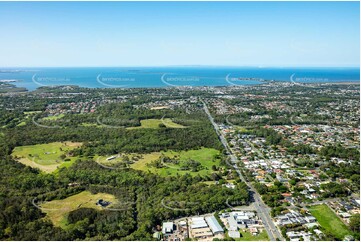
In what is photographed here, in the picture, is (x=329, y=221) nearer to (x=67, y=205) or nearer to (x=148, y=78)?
(x=67, y=205)

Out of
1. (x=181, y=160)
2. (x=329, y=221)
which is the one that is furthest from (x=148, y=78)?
(x=329, y=221)

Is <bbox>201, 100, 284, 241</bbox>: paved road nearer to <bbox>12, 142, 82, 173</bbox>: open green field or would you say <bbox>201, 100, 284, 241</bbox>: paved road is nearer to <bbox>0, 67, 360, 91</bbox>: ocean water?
<bbox>12, 142, 82, 173</bbox>: open green field

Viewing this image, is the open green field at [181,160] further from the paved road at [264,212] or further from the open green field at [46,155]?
the open green field at [46,155]

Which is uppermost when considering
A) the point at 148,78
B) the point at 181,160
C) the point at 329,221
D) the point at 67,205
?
the point at 148,78

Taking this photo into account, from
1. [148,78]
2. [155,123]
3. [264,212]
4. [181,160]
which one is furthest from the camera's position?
[148,78]

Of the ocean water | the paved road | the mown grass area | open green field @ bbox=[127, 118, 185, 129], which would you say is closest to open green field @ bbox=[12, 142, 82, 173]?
open green field @ bbox=[127, 118, 185, 129]

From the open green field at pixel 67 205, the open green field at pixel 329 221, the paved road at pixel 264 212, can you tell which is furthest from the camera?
the open green field at pixel 67 205

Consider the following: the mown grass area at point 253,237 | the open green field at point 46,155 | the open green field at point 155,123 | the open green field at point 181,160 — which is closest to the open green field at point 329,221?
the mown grass area at point 253,237
